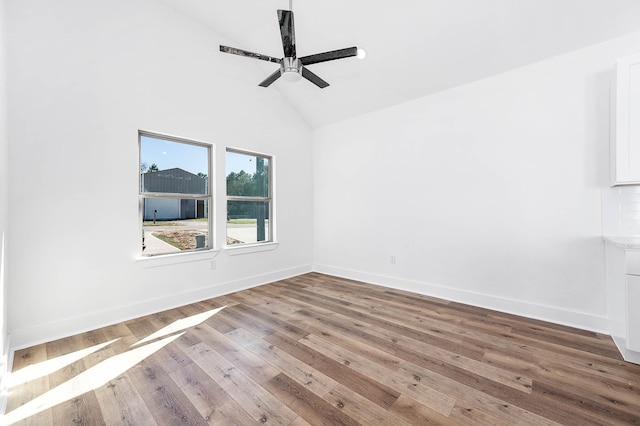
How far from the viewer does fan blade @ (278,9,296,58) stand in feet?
7.01

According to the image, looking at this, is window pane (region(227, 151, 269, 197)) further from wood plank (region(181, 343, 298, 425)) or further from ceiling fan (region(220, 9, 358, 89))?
wood plank (region(181, 343, 298, 425))

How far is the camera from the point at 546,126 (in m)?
2.80

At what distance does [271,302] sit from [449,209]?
8.67ft

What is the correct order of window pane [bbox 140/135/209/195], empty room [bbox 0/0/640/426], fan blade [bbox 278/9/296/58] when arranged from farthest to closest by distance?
window pane [bbox 140/135/209/195] < fan blade [bbox 278/9/296/58] < empty room [bbox 0/0/640/426]

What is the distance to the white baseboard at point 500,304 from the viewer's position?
2.57 metres

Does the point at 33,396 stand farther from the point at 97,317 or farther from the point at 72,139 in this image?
the point at 72,139

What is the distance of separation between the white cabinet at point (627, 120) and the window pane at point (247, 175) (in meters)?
4.15

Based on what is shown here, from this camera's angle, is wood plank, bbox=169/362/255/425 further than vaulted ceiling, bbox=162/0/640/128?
No

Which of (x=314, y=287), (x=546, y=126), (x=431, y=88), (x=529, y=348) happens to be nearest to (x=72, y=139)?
(x=314, y=287)

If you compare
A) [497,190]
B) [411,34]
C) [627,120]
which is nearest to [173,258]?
[411,34]

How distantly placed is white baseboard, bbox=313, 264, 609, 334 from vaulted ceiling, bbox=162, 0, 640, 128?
2.66m

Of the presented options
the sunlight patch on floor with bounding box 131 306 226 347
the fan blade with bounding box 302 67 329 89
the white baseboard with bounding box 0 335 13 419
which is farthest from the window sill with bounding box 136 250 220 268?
the fan blade with bounding box 302 67 329 89

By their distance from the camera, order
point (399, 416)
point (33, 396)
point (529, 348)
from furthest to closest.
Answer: point (529, 348)
point (33, 396)
point (399, 416)

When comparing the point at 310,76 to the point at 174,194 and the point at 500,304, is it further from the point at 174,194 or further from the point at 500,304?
the point at 500,304
